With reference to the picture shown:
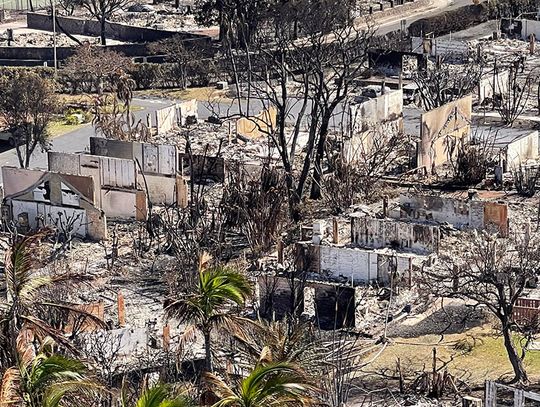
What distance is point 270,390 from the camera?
45.5 ft

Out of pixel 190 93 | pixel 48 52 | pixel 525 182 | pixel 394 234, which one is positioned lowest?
pixel 394 234

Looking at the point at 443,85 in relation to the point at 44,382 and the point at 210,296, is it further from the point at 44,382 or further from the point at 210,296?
the point at 44,382

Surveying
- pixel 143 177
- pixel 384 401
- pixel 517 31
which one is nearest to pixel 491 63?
pixel 517 31

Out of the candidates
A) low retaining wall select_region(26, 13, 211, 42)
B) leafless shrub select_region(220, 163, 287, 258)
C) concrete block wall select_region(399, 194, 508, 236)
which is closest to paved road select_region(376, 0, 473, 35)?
low retaining wall select_region(26, 13, 211, 42)

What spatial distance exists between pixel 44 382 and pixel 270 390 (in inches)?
86.5

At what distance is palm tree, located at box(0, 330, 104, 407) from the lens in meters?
13.8

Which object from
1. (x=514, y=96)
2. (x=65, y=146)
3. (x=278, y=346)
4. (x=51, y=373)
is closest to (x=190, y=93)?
(x=65, y=146)

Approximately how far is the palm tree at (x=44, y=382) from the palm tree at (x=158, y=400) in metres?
0.62

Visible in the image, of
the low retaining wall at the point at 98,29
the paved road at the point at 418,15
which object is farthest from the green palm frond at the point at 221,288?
the paved road at the point at 418,15

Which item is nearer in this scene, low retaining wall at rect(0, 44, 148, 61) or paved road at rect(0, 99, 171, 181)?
paved road at rect(0, 99, 171, 181)

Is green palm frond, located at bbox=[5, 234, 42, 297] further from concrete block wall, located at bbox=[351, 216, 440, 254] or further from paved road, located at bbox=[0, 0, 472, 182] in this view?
paved road, located at bbox=[0, 0, 472, 182]

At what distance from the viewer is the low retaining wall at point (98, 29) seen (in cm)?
5356

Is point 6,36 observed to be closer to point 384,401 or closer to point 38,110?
point 38,110

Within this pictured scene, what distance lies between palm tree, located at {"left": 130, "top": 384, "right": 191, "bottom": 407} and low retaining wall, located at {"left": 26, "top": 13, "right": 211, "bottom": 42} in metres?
38.9
